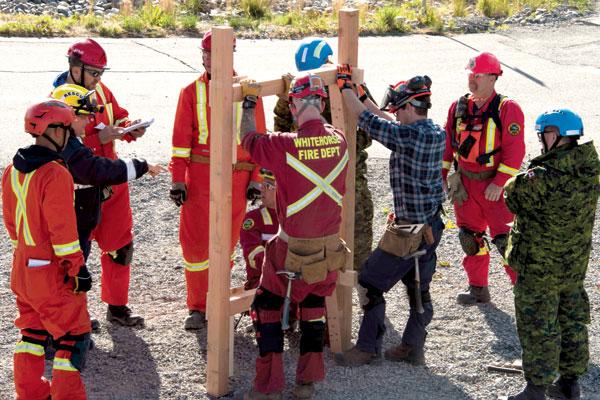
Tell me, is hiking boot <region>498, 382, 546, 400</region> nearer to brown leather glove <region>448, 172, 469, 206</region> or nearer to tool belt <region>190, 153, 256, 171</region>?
brown leather glove <region>448, 172, 469, 206</region>

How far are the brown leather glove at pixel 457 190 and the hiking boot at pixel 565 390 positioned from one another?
185cm

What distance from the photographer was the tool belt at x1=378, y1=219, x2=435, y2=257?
5680mm

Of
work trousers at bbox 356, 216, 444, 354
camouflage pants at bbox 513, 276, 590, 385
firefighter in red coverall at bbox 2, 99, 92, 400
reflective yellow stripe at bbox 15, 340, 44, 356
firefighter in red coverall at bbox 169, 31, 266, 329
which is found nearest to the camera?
firefighter in red coverall at bbox 2, 99, 92, 400

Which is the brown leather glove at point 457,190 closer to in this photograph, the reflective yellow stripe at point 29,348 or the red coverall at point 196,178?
the red coverall at point 196,178

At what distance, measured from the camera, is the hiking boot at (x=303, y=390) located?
5438 millimetres

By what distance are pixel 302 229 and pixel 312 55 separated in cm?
176

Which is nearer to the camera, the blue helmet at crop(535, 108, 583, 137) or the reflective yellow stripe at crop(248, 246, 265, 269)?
the blue helmet at crop(535, 108, 583, 137)

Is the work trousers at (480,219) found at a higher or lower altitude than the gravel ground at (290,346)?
higher

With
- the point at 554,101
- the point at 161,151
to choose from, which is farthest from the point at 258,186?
the point at 554,101

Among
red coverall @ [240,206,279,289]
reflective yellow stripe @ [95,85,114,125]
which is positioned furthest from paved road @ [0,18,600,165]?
red coverall @ [240,206,279,289]

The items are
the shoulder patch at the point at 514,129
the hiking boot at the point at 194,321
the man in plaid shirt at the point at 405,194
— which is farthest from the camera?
the shoulder patch at the point at 514,129

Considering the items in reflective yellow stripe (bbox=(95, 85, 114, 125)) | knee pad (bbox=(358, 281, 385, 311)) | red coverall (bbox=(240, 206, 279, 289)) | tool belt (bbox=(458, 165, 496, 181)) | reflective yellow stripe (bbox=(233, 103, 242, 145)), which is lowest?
knee pad (bbox=(358, 281, 385, 311))

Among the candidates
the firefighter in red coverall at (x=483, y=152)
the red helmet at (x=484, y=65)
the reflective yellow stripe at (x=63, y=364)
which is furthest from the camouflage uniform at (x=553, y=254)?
the reflective yellow stripe at (x=63, y=364)

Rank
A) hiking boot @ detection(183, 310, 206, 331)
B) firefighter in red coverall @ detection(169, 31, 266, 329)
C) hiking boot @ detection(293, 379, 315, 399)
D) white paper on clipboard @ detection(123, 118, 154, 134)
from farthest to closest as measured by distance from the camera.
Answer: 1. hiking boot @ detection(183, 310, 206, 331)
2. firefighter in red coverall @ detection(169, 31, 266, 329)
3. white paper on clipboard @ detection(123, 118, 154, 134)
4. hiking boot @ detection(293, 379, 315, 399)
